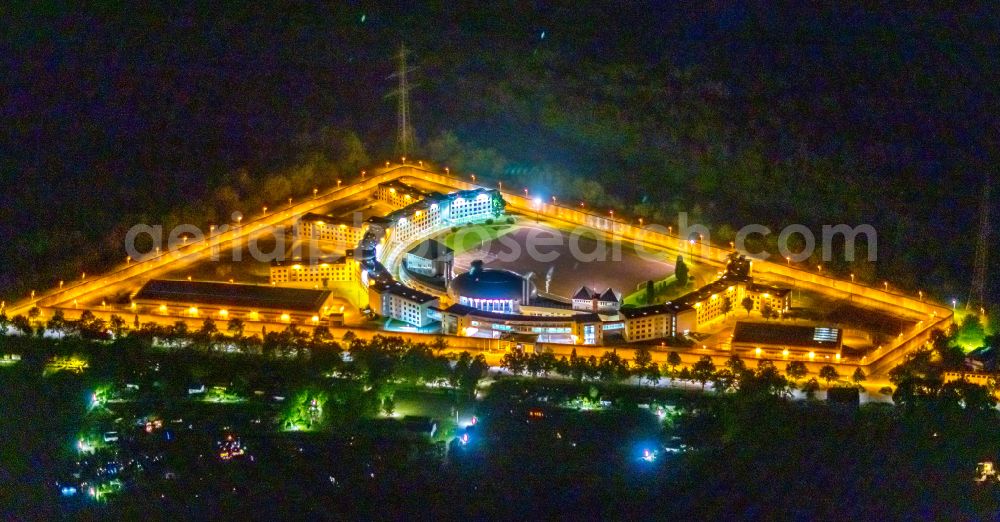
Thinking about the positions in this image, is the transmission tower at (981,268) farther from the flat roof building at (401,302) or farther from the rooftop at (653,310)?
the flat roof building at (401,302)

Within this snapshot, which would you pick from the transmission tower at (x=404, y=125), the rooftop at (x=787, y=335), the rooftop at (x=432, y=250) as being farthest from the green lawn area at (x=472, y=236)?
the rooftop at (x=787, y=335)

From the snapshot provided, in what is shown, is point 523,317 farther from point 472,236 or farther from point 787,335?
point 472,236

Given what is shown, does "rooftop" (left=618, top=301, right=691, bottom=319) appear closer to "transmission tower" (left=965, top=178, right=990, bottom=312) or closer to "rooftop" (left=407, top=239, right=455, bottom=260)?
"rooftop" (left=407, top=239, right=455, bottom=260)

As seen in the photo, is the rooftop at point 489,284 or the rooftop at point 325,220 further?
the rooftop at point 325,220

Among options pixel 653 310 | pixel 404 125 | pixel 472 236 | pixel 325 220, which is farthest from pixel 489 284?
pixel 404 125

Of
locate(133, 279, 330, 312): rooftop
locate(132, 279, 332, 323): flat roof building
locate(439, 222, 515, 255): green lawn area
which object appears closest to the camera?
locate(132, 279, 332, 323): flat roof building

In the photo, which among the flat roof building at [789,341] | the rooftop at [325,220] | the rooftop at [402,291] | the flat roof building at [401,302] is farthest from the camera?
the rooftop at [325,220]

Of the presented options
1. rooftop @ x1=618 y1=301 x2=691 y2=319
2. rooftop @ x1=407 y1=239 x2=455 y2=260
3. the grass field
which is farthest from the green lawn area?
rooftop @ x1=618 y1=301 x2=691 y2=319
